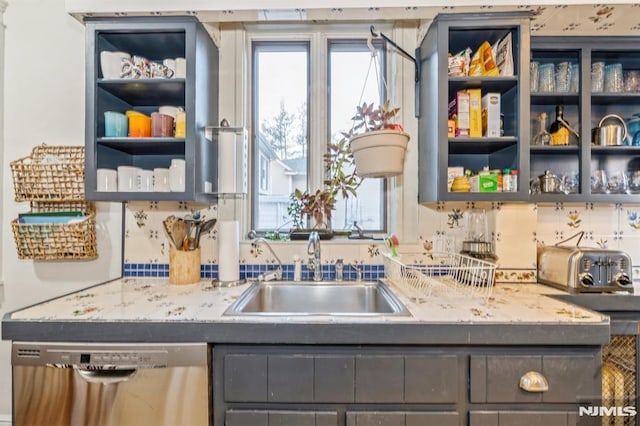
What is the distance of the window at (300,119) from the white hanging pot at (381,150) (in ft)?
1.36

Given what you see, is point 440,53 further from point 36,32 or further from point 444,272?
point 36,32

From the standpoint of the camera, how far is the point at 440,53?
141 centimetres

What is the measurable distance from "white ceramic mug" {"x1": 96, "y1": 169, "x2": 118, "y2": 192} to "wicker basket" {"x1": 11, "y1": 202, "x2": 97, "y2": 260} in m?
0.32

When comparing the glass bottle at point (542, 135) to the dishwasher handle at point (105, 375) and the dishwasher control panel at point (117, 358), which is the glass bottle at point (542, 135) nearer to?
the dishwasher control panel at point (117, 358)

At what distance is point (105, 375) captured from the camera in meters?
1.03

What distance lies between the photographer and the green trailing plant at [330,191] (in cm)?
178

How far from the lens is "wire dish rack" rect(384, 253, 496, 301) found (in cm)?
136

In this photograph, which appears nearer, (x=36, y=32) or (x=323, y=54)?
(x=36, y=32)

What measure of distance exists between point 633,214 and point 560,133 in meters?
0.69

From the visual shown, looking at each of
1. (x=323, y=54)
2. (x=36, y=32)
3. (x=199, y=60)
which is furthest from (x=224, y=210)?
(x=36, y=32)

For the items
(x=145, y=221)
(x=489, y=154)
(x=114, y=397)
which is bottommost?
(x=114, y=397)

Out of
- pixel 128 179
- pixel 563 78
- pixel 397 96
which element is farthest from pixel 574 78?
pixel 128 179

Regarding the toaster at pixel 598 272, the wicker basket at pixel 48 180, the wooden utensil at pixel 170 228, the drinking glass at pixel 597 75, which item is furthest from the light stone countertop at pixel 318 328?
the drinking glass at pixel 597 75

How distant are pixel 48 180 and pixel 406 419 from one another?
1.93 metres
